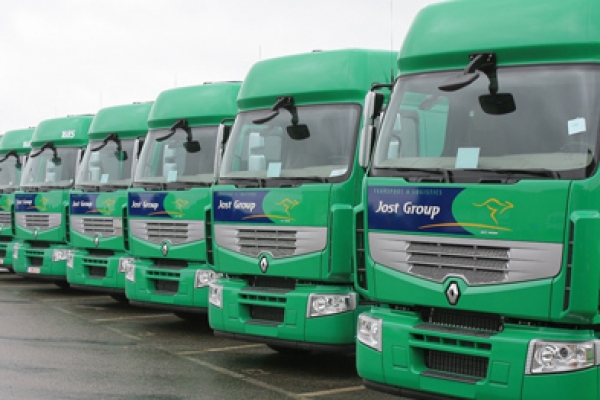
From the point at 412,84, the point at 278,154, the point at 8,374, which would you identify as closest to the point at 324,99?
the point at 278,154

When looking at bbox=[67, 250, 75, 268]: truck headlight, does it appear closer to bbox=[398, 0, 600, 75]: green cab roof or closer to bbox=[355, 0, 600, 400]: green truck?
bbox=[355, 0, 600, 400]: green truck

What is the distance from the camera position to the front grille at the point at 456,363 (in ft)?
20.6

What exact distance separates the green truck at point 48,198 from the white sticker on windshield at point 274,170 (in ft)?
22.5

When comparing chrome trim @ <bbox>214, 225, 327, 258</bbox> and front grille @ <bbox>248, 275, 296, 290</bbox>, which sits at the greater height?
chrome trim @ <bbox>214, 225, 327, 258</bbox>

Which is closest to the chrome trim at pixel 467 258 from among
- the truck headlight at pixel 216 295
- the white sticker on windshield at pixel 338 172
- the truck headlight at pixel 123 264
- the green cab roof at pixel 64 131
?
the white sticker on windshield at pixel 338 172

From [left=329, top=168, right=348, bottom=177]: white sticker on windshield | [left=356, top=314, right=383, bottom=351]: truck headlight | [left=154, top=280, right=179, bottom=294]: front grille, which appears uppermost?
[left=329, top=168, right=348, bottom=177]: white sticker on windshield

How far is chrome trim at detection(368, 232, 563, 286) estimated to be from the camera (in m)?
5.97

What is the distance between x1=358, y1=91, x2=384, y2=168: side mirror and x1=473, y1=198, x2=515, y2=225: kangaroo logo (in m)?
1.27

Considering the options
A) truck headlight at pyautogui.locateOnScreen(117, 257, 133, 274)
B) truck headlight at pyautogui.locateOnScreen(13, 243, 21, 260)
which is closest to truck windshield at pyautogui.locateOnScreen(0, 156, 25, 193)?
truck headlight at pyautogui.locateOnScreen(13, 243, 21, 260)

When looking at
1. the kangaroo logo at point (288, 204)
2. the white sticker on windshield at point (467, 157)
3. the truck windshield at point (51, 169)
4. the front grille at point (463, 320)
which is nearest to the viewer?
the front grille at point (463, 320)

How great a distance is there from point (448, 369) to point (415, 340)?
0.31m

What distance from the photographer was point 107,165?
45.9 feet

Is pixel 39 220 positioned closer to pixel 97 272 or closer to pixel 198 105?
pixel 97 272

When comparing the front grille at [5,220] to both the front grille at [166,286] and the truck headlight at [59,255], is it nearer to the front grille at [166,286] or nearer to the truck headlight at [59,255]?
the truck headlight at [59,255]
